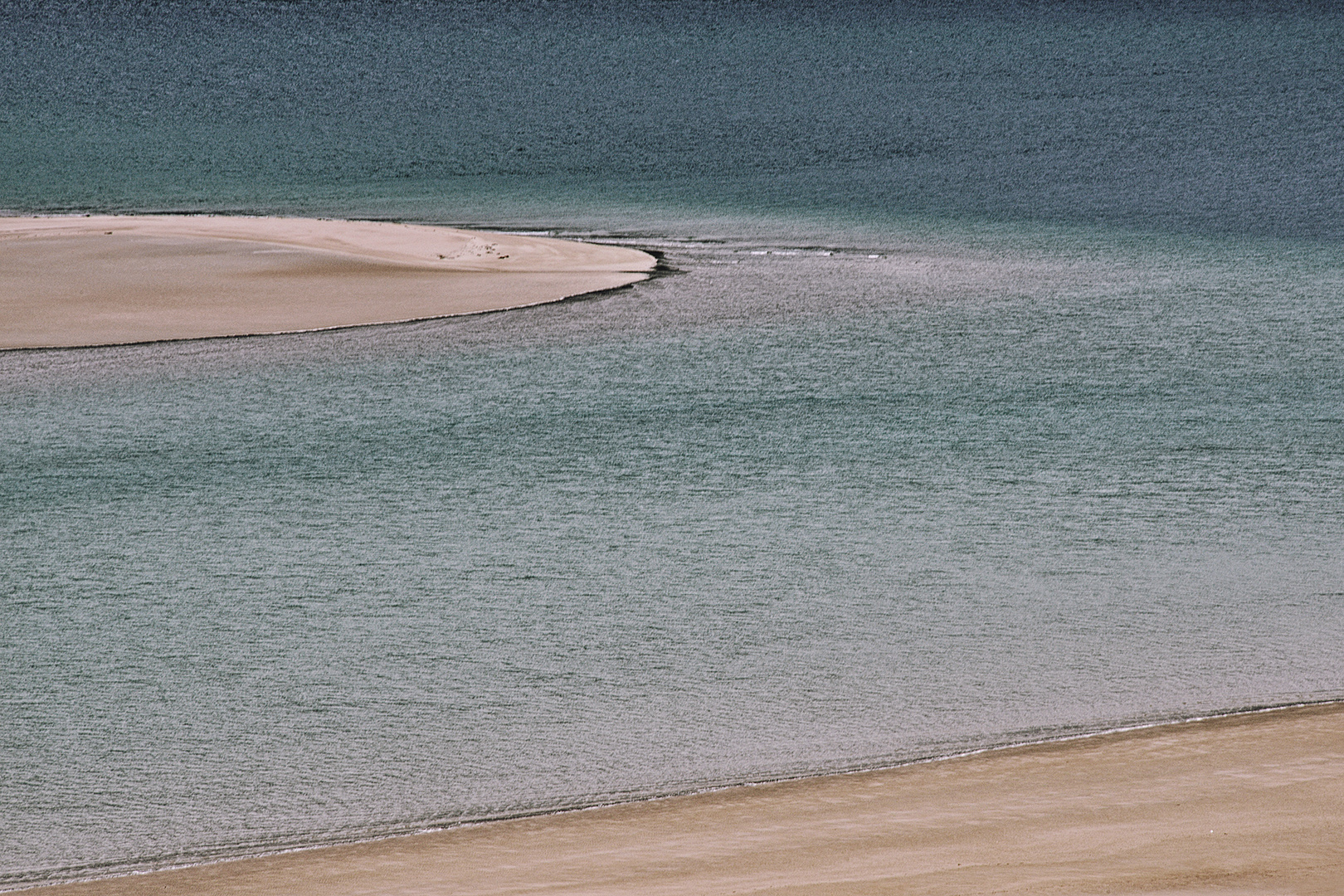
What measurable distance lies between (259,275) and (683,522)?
273 cm

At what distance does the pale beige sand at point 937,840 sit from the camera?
1462 mm

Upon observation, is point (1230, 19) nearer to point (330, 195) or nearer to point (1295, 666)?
point (330, 195)

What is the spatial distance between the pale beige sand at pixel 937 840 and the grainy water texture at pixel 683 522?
2.4 inches

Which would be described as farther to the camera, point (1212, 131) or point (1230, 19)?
point (1230, 19)

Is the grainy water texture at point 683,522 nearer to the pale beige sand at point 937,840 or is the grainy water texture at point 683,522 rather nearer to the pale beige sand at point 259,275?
the pale beige sand at point 937,840

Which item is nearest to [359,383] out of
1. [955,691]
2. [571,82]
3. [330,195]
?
[955,691]

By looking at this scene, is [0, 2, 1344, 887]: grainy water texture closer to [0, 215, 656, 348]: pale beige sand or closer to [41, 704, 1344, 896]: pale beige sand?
[41, 704, 1344, 896]: pale beige sand

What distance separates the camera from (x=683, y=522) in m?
2.63

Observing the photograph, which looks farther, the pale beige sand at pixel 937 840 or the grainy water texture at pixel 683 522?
the grainy water texture at pixel 683 522

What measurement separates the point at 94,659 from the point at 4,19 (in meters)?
11.7

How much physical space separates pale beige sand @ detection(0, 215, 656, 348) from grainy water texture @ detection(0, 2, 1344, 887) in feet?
0.72

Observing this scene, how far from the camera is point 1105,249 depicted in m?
5.71

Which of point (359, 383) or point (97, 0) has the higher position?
point (97, 0)

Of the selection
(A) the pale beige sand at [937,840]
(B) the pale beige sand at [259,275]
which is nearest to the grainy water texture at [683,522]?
(A) the pale beige sand at [937,840]
